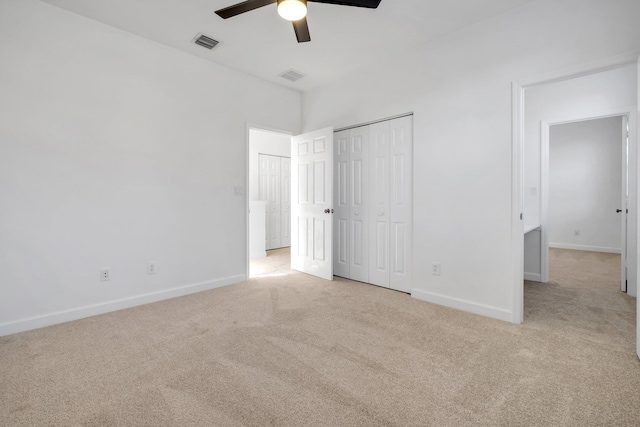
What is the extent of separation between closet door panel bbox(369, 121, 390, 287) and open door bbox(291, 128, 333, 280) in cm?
54

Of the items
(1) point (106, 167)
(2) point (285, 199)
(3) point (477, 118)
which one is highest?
(3) point (477, 118)

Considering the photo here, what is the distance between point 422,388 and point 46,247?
10.5 ft

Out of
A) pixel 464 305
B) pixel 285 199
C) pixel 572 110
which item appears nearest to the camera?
pixel 464 305

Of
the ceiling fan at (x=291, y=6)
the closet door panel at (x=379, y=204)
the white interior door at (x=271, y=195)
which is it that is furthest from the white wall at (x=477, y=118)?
the white interior door at (x=271, y=195)

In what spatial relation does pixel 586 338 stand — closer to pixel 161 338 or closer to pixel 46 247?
pixel 161 338

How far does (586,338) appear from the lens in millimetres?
2371

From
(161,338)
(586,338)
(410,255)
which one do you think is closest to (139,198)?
(161,338)

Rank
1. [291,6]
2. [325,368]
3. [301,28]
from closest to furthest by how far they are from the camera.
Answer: [325,368] → [291,6] → [301,28]

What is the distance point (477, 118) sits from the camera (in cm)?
292

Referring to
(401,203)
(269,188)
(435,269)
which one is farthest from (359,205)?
(269,188)

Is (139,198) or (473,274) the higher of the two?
(139,198)

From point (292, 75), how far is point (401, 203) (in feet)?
7.45

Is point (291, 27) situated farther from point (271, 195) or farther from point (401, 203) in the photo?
point (271, 195)

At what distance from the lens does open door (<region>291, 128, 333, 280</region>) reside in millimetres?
4094
